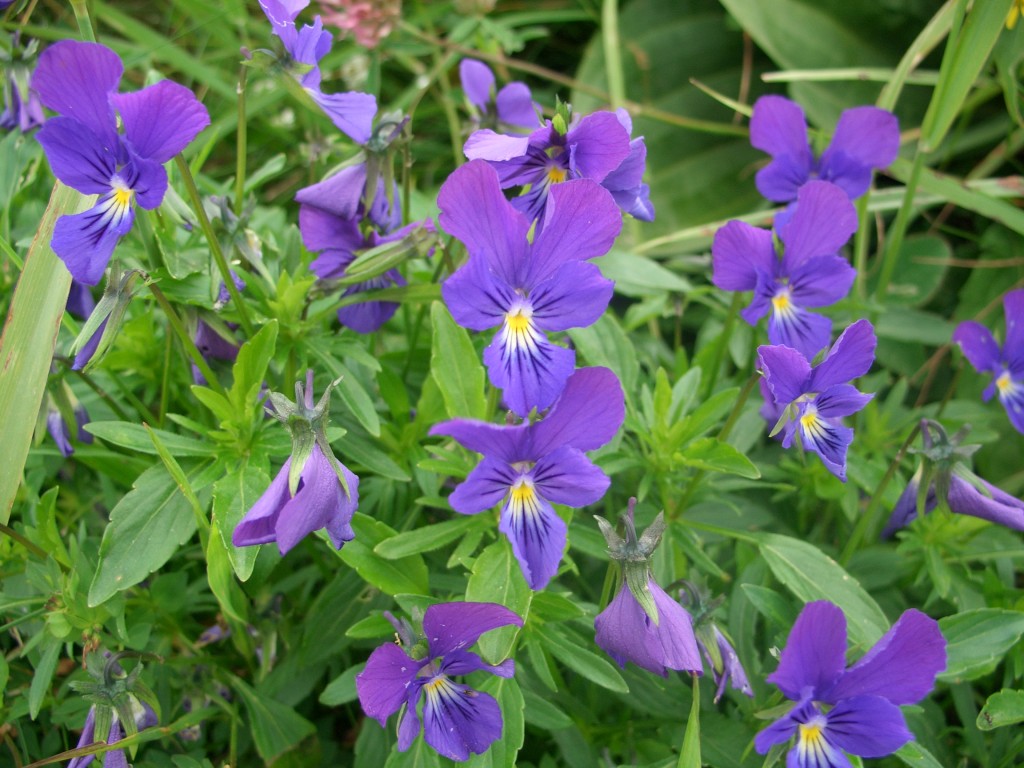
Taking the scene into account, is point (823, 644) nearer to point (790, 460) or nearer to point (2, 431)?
point (790, 460)

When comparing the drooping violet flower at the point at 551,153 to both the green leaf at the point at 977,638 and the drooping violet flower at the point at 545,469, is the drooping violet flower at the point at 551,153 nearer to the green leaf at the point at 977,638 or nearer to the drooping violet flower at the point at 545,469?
the drooping violet flower at the point at 545,469

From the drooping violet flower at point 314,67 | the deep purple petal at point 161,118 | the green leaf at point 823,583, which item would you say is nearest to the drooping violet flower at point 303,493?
the deep purple petal at point 161,118

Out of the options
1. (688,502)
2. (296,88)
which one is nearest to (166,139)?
(296,88)

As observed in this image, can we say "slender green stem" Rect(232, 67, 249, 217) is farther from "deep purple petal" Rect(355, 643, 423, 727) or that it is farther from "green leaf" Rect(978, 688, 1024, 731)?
"green leaf" Rect(978, 688, 1024, 731)

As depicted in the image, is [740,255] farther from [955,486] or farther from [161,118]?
[161,118]

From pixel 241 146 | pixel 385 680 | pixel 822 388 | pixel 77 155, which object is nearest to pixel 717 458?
pixel 822 388

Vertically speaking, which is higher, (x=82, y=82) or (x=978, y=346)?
(x=82, y=82)
